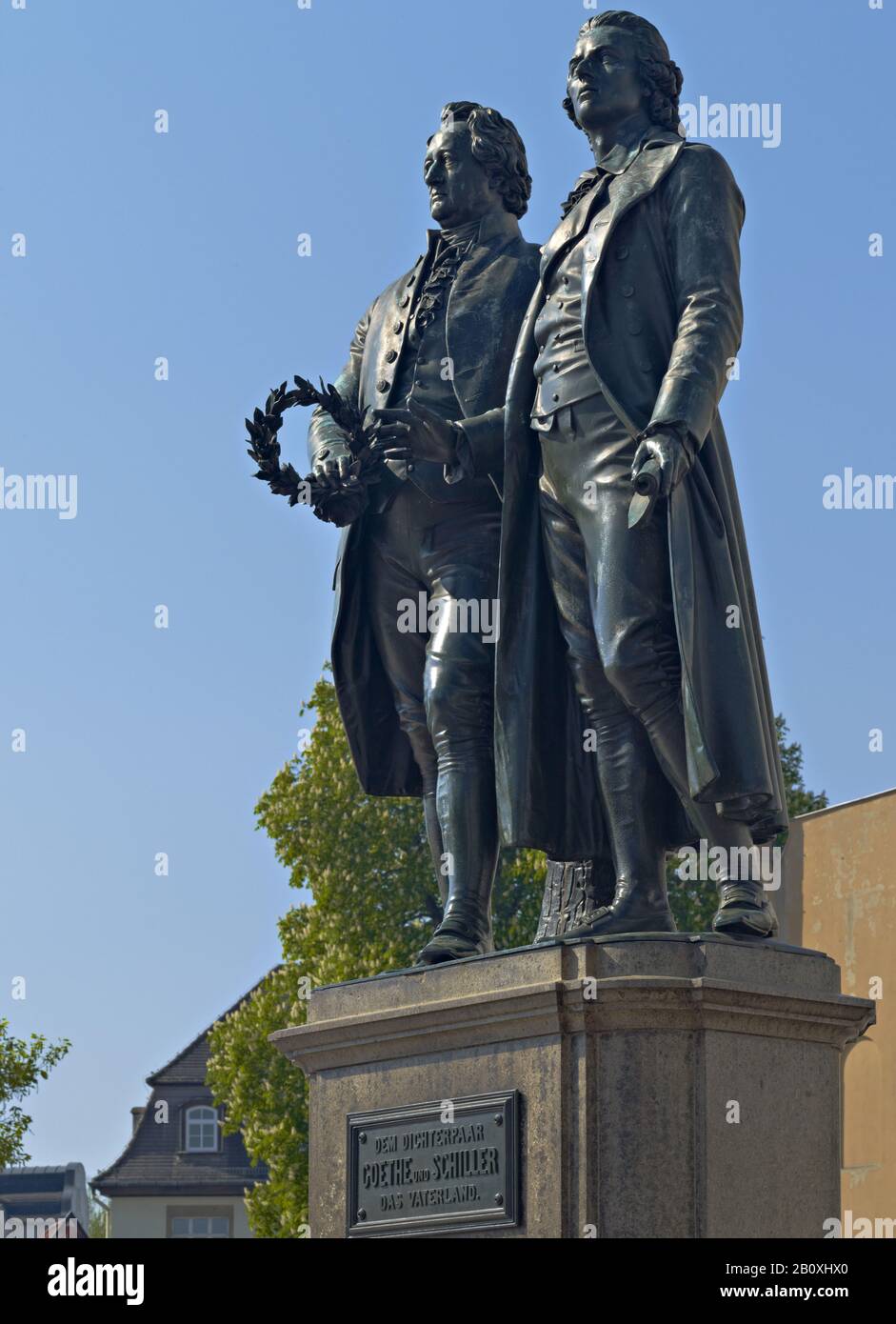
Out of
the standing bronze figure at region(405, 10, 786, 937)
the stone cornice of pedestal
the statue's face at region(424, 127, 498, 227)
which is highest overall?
the statue's face at region(424, 127, 498, 227)

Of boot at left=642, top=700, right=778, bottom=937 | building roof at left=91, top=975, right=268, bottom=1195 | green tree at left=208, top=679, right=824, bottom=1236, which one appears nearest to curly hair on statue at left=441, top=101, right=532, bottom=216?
boot at left=642, top=700, right=778, bottom=937

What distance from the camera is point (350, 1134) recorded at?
28.6 feet

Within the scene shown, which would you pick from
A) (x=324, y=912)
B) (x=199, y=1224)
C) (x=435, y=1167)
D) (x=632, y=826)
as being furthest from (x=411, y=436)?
(x=199, y=1224)

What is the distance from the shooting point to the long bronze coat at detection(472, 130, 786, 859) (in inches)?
327

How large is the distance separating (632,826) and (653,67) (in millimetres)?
2970

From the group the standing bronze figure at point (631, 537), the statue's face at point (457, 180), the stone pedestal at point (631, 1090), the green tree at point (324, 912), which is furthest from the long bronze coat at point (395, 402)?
→ the green tree at point (324, 912)

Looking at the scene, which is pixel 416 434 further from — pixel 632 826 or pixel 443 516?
pixel 632 826

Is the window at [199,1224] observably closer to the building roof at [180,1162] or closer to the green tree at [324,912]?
the building roof at [180,1162]

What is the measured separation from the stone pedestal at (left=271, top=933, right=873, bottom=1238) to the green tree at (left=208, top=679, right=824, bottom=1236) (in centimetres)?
2225

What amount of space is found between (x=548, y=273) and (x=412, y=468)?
3.11 ft

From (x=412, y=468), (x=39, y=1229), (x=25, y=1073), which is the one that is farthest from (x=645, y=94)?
(x=39, y=1229)

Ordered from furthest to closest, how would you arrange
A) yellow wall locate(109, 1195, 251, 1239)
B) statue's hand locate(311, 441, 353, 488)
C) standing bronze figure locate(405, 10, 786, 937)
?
1. yellow wall locate(109, 1195, 251, 1239)
2. statue's hand locate(311, 441, 353, 488)
3. standing bronze figure locate(405, 10, 786, 937)

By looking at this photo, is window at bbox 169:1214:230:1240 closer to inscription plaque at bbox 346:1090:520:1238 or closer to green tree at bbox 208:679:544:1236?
green tree at bbox 208:679:544:1236
